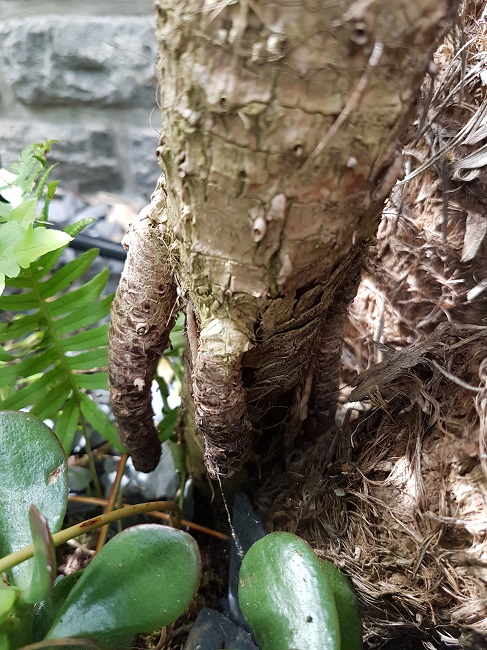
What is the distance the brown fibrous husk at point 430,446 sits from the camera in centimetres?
61

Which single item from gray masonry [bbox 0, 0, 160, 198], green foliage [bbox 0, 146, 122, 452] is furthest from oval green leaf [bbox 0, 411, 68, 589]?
gray masonry [bbox 0, 0, 160, 198]

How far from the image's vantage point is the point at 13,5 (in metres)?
1.62

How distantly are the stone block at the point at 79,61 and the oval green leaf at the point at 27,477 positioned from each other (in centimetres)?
129

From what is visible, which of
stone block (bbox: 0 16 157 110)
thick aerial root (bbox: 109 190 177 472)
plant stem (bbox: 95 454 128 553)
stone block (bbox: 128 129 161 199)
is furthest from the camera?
stone block (bbox: 128 129 161 199)

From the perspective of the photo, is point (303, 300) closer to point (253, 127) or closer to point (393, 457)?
point (253, 127)

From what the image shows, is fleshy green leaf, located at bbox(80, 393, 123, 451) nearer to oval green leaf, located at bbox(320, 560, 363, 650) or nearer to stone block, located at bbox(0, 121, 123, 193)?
oval green leaf, located at bbox(320, 560, 363, 650)

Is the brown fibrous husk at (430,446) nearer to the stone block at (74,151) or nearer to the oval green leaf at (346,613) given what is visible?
the oval green leaf at (346,613)

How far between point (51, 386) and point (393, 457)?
60 centimetres

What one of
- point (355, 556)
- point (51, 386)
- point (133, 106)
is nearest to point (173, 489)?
point (51, 386)

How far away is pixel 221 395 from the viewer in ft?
1.83

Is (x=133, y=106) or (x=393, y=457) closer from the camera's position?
(x=393, y=457)

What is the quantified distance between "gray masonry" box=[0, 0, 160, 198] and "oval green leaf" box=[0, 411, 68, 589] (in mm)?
1213

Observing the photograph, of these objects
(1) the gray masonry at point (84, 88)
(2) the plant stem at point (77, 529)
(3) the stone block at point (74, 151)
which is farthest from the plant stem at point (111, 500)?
(3) the stone block at point (74, 151)

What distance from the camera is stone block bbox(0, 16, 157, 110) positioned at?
1.58 m
